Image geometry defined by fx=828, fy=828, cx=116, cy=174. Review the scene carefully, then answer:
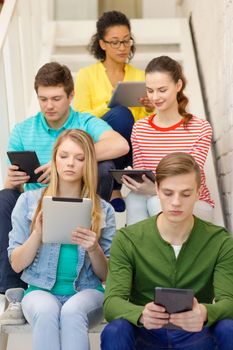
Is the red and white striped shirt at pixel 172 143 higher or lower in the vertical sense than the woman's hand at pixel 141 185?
Answer: higher

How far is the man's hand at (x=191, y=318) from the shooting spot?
222 centimetres

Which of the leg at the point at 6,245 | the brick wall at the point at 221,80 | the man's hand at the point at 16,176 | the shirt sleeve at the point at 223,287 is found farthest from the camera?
the brick wall at the point at 221,80

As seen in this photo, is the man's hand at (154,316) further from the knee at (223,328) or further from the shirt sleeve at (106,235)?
the shirt sleeve at (106,235)

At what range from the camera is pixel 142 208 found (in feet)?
9.77

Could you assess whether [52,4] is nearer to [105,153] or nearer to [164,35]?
[164,35]

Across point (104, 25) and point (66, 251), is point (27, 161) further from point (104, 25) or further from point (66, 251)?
point (104, 25)

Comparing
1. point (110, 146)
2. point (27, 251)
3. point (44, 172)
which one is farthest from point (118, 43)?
point (27, 251)

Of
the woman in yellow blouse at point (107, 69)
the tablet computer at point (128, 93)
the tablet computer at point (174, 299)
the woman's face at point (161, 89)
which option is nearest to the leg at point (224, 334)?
the tablet computer at point (174, 299)

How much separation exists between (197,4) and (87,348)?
2.87 metres

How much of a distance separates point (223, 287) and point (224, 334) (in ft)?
0.55

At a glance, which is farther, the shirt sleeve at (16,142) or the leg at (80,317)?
the shirt sleeve at (16,142)

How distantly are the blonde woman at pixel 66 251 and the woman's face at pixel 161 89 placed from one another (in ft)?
1.39

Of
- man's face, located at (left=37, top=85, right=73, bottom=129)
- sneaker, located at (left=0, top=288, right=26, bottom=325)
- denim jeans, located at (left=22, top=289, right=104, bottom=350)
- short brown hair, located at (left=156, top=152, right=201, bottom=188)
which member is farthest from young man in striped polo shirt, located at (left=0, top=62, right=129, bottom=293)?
short brown hair, located at (left=156, top=152, right=201, bottom=188)

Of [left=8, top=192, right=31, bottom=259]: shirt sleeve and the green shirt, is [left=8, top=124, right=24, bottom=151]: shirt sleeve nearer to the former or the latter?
[left=8, top=192, right=31, bottom=259]: shirt sleeve
